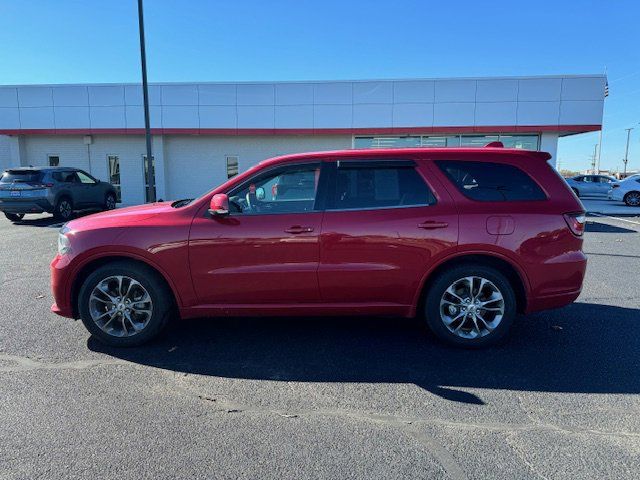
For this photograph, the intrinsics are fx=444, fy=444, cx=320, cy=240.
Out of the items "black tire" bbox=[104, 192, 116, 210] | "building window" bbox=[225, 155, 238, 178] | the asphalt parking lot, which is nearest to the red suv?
the asphalt parking lot

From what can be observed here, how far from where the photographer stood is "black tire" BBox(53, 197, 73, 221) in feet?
44.1

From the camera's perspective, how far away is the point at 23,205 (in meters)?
13.0

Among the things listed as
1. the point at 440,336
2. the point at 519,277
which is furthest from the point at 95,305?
the point at 519,277

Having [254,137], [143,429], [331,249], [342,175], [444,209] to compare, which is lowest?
[143,429]

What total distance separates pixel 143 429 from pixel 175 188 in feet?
59.6

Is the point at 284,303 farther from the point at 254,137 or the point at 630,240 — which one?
the point at 254,137

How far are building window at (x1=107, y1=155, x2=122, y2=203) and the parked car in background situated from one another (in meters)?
23.5

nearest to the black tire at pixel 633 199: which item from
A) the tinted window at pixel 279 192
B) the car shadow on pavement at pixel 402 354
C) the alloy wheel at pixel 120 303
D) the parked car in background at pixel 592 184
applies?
the parked car in background at pixel 592 184

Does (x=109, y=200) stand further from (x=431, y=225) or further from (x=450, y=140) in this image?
(x=431, y=225)

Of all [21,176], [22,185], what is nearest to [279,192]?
[22,185]

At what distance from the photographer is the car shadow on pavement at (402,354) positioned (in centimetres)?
355

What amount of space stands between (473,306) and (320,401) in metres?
1.73

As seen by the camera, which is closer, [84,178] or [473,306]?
[473,306]

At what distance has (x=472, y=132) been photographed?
1766 cm
